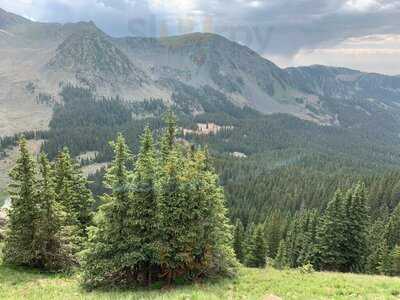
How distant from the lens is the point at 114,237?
2455cm

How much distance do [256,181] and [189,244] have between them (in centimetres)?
16224

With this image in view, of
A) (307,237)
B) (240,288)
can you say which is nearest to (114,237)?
(240,288)

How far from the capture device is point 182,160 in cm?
2805

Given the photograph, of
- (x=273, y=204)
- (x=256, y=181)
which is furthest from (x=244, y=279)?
(x=256, y=181)

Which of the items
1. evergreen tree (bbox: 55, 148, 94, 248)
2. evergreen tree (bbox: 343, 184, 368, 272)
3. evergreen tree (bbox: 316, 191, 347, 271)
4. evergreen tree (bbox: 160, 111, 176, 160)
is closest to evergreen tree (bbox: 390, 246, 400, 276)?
evergreen tree (bbox: 343, 184, 368, 272)

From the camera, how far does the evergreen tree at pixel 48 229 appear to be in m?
31.2

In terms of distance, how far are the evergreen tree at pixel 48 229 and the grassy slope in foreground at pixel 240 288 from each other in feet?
6.48

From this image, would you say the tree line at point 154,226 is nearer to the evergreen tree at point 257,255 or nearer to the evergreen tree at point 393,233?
the evergreen tree at point 257,255

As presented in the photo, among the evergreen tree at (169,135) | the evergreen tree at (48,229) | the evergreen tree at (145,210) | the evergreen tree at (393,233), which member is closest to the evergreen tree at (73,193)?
the evergreen tree at (48,229)

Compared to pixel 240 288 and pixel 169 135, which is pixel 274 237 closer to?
pixel 169 135

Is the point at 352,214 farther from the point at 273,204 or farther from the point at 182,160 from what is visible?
the point at 273,204

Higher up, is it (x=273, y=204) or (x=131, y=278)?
(x=131, y=278)

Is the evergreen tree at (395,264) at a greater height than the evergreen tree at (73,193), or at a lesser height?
lesser

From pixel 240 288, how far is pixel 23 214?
18988mm
